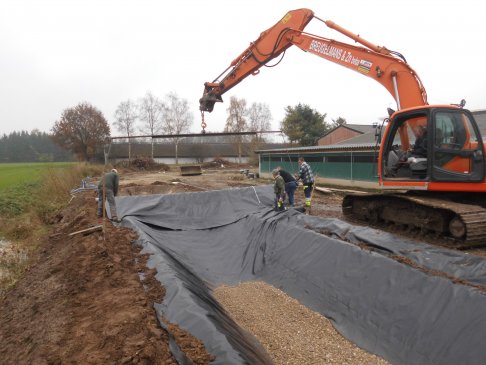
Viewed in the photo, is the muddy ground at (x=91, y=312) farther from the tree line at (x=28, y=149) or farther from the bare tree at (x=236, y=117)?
the tree line at (x=28, y=149)

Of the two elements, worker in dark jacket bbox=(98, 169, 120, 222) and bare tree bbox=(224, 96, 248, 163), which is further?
bare tree bbox=(224, 96, 248, 163)

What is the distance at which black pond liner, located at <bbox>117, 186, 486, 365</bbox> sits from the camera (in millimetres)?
3391

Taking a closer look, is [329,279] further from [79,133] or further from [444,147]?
[79,133]

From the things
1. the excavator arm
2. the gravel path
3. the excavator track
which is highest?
the excavator arm

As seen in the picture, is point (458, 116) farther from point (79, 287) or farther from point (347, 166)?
point (347, 166)

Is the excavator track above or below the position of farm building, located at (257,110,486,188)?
below

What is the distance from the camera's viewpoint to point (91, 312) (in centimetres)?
391

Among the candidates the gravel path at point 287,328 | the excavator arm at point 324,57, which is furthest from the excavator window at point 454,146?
the gravel path at point 287,328

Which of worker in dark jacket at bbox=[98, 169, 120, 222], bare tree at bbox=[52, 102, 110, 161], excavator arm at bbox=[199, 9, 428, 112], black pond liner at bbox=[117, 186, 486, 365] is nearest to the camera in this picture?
black pond liner at bbox=[117, 186, 486, 365]

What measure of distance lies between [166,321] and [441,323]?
9.02 ft

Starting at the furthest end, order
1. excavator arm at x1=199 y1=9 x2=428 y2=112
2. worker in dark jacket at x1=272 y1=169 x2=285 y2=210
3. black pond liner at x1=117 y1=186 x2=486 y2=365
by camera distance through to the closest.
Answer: worker in dark jacket at x1=272 y1=169 x2=285 y2=210
excavator arm at x1=199 y1=9 x2=428 y2=112
black pond liner at x1=117 y1=186 x2=486 y2=365

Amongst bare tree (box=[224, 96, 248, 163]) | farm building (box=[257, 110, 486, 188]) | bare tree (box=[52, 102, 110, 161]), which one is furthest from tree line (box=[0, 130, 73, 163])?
farm building (box=[257, 110, 486, 188])

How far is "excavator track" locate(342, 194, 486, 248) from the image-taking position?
583cm

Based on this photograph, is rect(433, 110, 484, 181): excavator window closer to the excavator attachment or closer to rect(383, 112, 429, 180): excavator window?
rect(383, 112, 429, 180): excavator window
